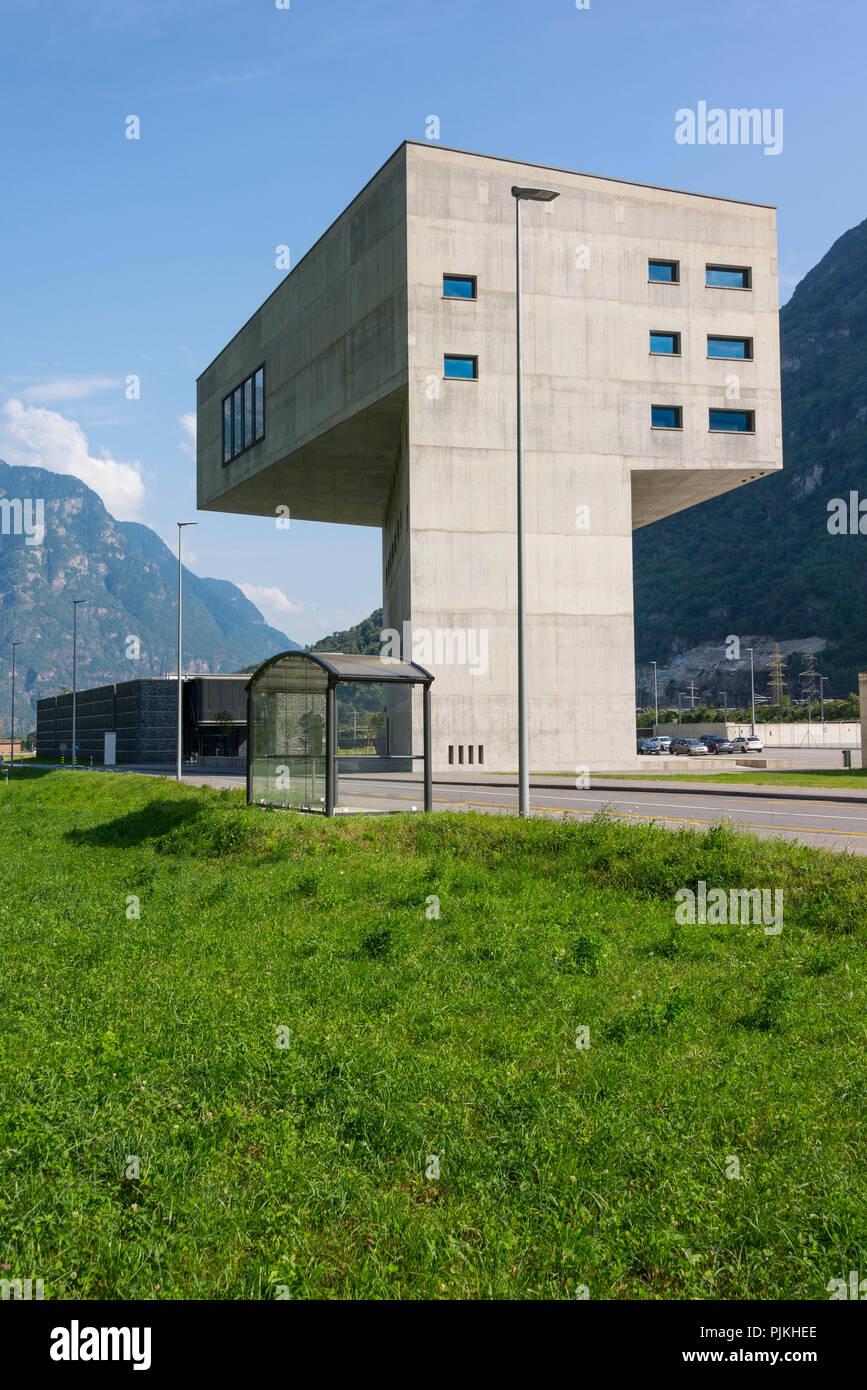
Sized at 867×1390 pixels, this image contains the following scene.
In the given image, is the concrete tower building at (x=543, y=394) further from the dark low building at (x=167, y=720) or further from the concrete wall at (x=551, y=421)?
the dark low building at (x=167, y=720)

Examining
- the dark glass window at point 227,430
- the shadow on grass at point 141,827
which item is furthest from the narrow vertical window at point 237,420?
the shadow on grass at point 141,827

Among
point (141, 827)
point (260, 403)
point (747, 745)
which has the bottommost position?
point (141, 827)

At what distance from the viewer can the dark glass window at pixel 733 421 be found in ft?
141

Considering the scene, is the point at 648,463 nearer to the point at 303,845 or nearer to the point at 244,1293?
the point at 303,845

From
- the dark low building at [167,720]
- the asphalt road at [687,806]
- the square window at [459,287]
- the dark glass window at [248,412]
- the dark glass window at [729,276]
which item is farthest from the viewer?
the dark low building at [167,720]

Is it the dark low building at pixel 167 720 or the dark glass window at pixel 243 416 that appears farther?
the dark low building at pixel 167 720

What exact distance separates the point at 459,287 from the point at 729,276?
1223 centimetres

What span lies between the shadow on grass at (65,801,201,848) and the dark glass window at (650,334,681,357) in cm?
3002

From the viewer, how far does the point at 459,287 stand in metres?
40.2

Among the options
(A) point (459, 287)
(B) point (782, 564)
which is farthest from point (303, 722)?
(B) point (782, 564)

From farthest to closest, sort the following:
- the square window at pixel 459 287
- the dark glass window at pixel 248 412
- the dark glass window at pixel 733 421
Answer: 1. the dark glass window at pixel 248 412
2. the dark glass window at pixel 733 421
3. the square window at pixel 459 287

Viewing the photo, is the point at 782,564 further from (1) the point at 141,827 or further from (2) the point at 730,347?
(1) the point at 141,827

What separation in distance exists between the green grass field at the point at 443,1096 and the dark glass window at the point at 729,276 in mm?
38597
